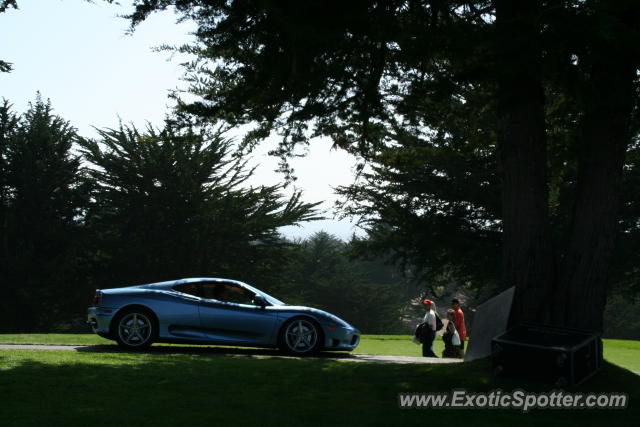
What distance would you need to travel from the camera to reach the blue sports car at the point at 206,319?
1395cm

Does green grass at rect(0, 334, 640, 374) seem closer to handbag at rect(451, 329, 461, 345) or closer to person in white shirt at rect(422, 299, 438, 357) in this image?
person in white shirt at rect(422, 299, 438, 357)

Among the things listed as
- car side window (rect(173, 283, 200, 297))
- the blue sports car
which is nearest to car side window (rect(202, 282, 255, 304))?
the blue sports car

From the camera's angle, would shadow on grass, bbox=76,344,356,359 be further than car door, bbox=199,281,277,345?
No

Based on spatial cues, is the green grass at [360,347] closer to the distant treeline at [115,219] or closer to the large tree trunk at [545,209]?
the large tree trunk at [545,209]

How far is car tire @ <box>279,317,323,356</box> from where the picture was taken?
14.3 m

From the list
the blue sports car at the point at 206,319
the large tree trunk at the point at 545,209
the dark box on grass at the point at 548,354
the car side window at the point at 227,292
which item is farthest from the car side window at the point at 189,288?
the dark box on grass at the point at 548,354

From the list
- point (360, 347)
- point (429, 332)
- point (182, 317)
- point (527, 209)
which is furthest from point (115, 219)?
point (527, 209)

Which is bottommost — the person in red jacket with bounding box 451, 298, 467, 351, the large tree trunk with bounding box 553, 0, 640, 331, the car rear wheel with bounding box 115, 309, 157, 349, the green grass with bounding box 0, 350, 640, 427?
the green grass with bounding box 0, 350, 640, 427

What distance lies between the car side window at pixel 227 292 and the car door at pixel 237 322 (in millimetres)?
85

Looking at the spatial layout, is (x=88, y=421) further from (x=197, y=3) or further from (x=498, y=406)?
(x=197, y=3)

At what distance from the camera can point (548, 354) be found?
964cm

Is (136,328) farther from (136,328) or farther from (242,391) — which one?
(242,391)

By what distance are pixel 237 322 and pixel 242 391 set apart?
5187 mm

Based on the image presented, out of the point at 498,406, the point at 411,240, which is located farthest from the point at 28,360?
the point at 411,240
